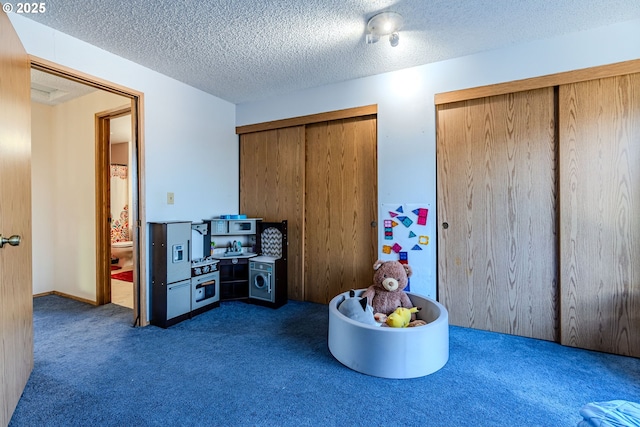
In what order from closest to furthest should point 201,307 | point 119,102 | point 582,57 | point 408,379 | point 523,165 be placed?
point 408,379 < point 582,57 < point 523,165 < point 201,307 < point 119,102

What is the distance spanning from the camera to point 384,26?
2062mm

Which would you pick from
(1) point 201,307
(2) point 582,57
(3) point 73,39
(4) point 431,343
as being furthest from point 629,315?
(3) point 73,39

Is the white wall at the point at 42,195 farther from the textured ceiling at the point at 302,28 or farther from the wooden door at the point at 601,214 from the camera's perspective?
the wooden door at the point at 601,214

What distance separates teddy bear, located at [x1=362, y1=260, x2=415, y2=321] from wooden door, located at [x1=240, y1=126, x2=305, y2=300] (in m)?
1.22

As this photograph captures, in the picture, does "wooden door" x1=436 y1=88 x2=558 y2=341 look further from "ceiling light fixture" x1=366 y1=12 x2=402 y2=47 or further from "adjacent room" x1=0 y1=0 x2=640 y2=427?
"ceiling light fixture" x1=366 y1=12 x2=402 y2=47

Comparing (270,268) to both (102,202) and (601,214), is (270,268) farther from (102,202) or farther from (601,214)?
(601,214)

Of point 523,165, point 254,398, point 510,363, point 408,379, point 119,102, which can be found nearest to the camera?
point 254,398

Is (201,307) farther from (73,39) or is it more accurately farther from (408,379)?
(73,39)

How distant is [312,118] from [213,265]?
6.48 ft

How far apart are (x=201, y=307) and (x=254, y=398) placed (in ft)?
5.28

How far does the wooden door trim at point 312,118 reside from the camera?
301cm

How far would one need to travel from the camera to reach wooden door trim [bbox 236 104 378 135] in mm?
3006

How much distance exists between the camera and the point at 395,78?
2867 millimetres

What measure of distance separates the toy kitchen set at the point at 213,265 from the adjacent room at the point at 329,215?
0.08ft
